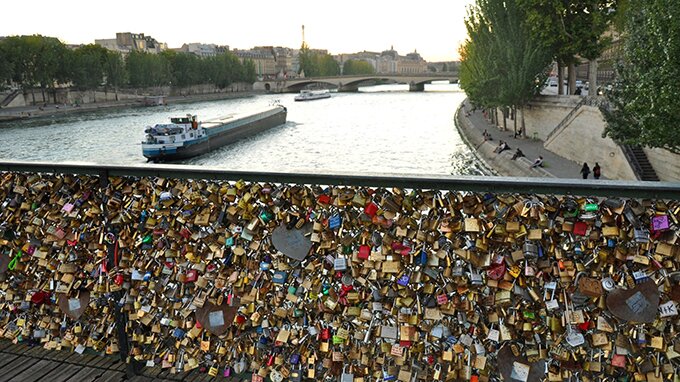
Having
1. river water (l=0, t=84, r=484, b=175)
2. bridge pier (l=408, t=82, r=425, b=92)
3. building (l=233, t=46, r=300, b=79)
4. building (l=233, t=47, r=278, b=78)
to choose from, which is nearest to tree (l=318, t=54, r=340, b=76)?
building (l=233, t=46, r=300, b=79)

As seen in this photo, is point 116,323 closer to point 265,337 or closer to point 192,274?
point 192,274

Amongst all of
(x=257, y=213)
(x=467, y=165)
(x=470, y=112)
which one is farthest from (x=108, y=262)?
(x=470, y=112)

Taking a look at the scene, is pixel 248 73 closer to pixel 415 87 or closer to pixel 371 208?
pixel 415 87

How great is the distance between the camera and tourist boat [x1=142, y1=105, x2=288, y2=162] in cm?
3378

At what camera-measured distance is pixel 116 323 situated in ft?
11.1

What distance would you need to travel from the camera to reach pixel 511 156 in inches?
1057

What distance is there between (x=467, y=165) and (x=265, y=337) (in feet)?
92.6

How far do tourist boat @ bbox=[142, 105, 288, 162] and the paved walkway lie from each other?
17793 millimetres

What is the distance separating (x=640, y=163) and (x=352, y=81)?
87828 millimetres

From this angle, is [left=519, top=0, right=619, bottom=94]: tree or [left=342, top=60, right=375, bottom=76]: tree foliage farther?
[left=342, top=60, right=375, bottom=76]: tree foliage

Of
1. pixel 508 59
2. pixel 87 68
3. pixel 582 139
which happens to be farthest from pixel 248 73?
pixel 582 139

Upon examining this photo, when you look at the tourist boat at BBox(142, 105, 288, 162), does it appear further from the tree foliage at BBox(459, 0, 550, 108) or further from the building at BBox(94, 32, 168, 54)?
the building at BBox(94, 32, 168, 54)

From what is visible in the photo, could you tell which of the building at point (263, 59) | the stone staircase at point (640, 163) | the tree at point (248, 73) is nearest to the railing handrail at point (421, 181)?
the stone staircase at point (640, 163)

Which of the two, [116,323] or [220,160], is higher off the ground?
[116,323]
